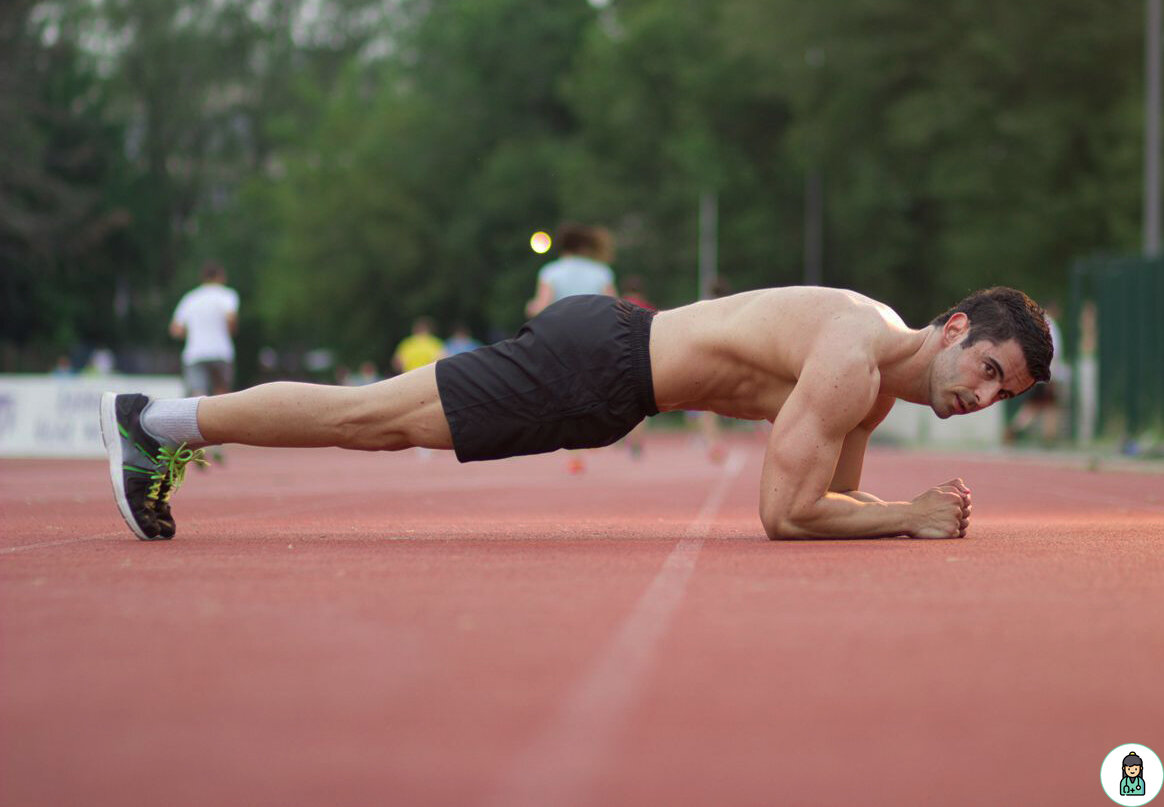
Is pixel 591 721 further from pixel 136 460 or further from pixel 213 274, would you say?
pixel 213 274

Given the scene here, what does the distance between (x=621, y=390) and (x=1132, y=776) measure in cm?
347

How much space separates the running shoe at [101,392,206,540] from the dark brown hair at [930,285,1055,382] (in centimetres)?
256

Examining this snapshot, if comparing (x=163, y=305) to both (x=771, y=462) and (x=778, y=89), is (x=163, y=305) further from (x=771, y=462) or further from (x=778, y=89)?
(x=771, y=462)

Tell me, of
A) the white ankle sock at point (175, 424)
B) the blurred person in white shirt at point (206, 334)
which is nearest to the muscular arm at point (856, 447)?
the white ankle sock at point (175, 424)

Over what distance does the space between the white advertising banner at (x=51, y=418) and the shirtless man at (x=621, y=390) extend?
1393 centimetres

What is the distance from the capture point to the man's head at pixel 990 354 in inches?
232

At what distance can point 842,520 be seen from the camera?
6133mm

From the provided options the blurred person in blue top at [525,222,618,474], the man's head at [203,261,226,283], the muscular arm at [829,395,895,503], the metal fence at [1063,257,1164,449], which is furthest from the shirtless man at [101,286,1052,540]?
the metal fence at [1063,257,1164,449]

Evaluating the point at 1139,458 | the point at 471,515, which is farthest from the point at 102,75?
the point at 471,515

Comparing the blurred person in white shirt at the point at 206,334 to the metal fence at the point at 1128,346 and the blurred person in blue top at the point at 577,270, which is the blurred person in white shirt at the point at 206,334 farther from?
the metal fence at the point at 1128,346

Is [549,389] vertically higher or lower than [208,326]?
lower

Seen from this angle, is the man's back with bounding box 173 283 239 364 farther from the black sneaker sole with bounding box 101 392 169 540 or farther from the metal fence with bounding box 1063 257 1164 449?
the black sneaker sole with bounding box 101 392 169 540

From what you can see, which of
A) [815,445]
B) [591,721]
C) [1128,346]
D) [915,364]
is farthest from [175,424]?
[1128,346]

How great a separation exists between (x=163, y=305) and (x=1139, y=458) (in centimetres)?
5430
